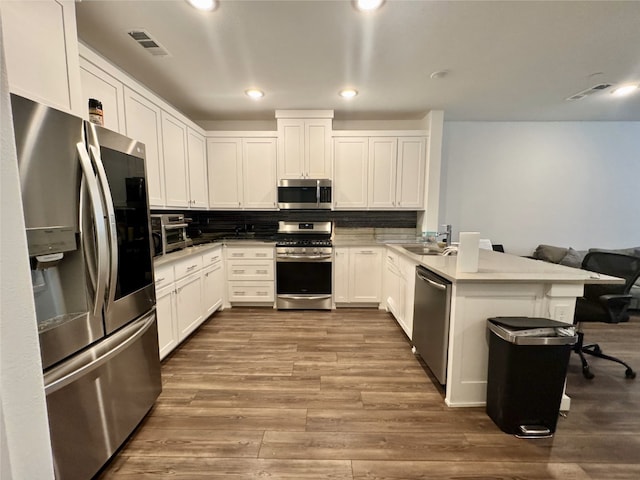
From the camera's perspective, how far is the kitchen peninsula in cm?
172

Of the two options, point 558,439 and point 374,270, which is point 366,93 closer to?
point 374,270

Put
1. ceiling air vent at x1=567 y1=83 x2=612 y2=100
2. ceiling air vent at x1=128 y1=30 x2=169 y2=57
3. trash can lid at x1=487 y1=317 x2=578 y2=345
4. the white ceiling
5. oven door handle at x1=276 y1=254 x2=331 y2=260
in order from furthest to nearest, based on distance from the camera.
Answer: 1. oven door handle at x1=276 y1=254 x2=331 y2=260
2. ceiling air vent at x1=567 y1=83 x2=612 y2=100
3. ceiling air vent at x1=128 y1=30 x2=169 y2=57
4. the white ceiling
5. trash can lid at x1=487 y1=317 x2=578 y2=345

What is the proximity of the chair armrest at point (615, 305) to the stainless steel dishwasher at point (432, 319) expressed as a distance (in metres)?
1.41

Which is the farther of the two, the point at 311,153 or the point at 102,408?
the point at 311,153

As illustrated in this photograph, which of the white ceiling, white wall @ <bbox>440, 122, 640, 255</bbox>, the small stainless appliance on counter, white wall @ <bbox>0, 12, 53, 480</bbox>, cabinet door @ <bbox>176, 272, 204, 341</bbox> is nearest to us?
white wall @ <bbox>0, 12, 53, 480</bbox>

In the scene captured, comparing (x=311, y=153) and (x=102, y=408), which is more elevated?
(x=311, y=153)

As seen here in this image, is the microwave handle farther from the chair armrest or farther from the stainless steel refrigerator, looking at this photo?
the chair armrest

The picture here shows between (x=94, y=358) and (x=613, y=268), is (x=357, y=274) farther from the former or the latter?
(x=94, y=358)

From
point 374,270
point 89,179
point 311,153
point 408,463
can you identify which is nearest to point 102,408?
point 89,179

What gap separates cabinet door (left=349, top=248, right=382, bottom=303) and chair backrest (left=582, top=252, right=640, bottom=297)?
2054 mm

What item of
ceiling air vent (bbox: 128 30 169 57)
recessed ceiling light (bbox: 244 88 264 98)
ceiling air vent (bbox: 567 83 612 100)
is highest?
ceiling air vent (bbox: 567 83 612 100)

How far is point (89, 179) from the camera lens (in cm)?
121

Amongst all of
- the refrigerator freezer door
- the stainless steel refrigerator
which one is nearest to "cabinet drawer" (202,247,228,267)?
the refrigerator freezer door

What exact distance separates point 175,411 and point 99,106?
78.5 inches
